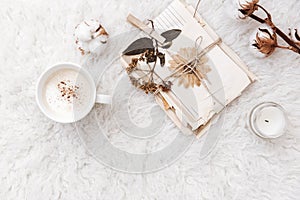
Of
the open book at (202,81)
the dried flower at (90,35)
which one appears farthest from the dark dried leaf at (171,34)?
the dried flower at (90,35)

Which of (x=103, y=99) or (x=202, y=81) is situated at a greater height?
(x=103, y=99)

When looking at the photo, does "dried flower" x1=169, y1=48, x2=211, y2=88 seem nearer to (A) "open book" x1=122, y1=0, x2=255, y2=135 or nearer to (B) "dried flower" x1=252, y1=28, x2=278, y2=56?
(A) "open book" x1=122, y1=0, x2=255, y2=135

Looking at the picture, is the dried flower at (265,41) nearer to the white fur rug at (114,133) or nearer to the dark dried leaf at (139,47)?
the white fur rug at (114,133)

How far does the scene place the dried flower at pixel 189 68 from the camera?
0.95 meters

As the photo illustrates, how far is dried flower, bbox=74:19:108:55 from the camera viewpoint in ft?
3.02

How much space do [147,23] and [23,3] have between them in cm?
28

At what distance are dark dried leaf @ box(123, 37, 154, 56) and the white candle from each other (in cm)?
27

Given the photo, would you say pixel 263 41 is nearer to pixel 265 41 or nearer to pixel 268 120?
pixel 265 41

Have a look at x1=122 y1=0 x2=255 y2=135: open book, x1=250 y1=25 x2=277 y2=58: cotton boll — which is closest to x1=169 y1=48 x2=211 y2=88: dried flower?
x1=122 y1=0 x2=255 y2=135: open book

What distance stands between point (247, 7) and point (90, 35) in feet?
1.10

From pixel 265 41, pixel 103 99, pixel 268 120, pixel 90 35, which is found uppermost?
pixel 90 35

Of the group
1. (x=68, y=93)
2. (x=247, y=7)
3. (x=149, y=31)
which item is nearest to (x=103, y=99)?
(x=68, y=93)

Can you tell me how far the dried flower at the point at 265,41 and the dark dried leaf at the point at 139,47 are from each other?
0.74 ft

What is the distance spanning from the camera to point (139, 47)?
3.15 feet
